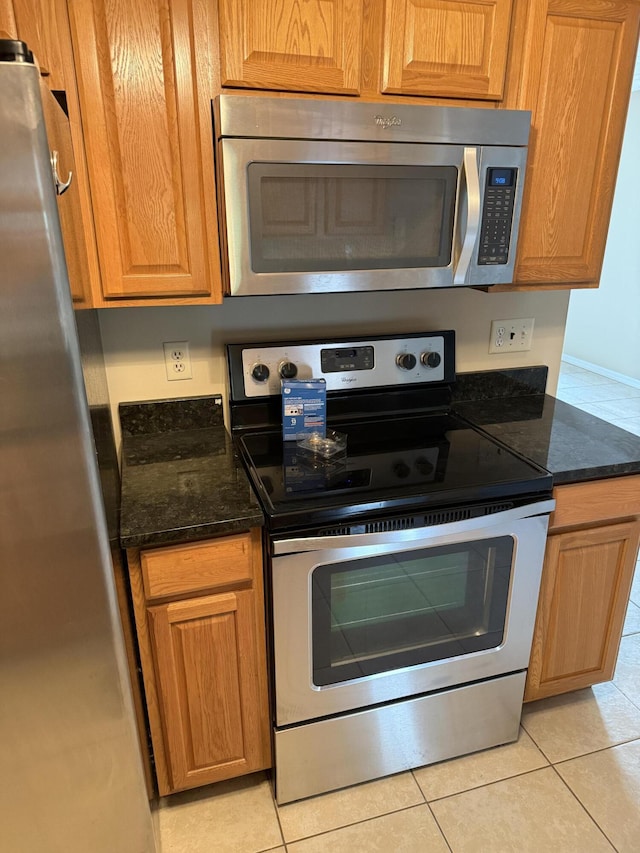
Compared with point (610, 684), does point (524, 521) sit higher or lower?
higher

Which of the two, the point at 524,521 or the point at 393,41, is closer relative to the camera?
the point at 393,41

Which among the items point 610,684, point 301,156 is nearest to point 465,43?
point 301,156

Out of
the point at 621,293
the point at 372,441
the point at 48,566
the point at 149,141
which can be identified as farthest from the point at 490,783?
the point at 621,293

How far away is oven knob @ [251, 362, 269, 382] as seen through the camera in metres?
1.67

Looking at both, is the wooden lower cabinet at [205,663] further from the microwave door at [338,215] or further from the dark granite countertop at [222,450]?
the microwave door at [338,215]

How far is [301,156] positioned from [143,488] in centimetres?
83

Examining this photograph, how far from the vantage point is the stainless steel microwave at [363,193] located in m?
1.27

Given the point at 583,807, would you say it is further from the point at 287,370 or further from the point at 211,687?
the point at 287,370

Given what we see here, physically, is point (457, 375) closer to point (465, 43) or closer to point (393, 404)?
point (393, 404)

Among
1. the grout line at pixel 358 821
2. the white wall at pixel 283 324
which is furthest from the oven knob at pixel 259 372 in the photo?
the grout line at pixel 358 821

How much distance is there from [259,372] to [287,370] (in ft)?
0.26

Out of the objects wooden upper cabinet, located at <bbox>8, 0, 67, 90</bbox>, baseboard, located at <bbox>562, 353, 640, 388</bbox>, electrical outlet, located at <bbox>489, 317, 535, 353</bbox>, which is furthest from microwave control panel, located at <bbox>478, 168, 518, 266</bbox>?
baseboard, located at <bbox>562, 353, 640, 388</bbox>

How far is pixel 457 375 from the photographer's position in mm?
1937

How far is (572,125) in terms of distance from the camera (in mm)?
1486
